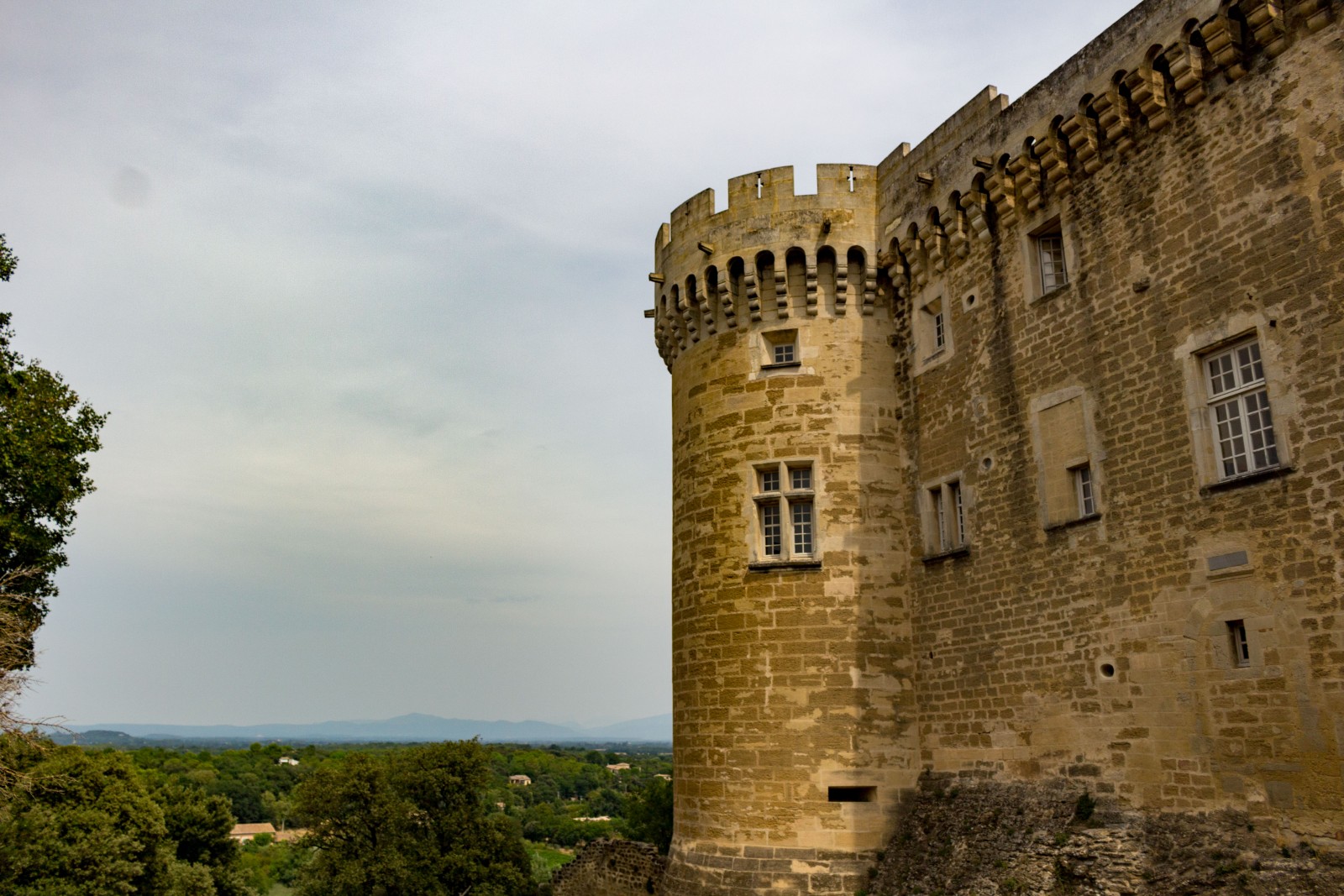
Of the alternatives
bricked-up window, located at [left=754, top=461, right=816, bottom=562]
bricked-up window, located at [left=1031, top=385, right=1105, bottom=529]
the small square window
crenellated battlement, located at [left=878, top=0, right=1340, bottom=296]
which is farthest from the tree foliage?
crenellated battlement, located at [left=878, top=0, right=1340, bottom=296]

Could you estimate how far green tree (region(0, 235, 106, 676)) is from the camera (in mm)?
15719

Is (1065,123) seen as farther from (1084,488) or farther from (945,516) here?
(945,516)

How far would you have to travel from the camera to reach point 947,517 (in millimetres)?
15070

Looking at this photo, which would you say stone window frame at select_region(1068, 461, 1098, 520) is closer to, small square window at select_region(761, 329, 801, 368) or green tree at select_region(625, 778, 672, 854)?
small square window at select_region(761, 329, 801, 368)

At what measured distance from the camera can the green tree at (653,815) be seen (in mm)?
26578

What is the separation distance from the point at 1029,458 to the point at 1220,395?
2.85 m

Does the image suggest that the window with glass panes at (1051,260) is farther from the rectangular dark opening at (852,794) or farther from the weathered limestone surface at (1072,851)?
the rectangular dark opening at (852,794)

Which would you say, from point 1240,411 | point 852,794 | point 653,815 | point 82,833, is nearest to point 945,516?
point 852,794

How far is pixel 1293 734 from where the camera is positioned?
9.66 meters

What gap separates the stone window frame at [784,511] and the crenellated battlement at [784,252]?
2.60m

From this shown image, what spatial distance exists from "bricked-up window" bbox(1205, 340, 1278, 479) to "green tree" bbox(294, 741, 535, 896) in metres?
20.0

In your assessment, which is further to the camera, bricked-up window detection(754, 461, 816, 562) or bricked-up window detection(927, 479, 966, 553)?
bricked-up window detection(754, 461, 816, 562)

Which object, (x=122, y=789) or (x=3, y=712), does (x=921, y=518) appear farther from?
(x=122, y=789)

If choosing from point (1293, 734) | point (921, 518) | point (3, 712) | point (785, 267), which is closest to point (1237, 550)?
point (1293, 734)
